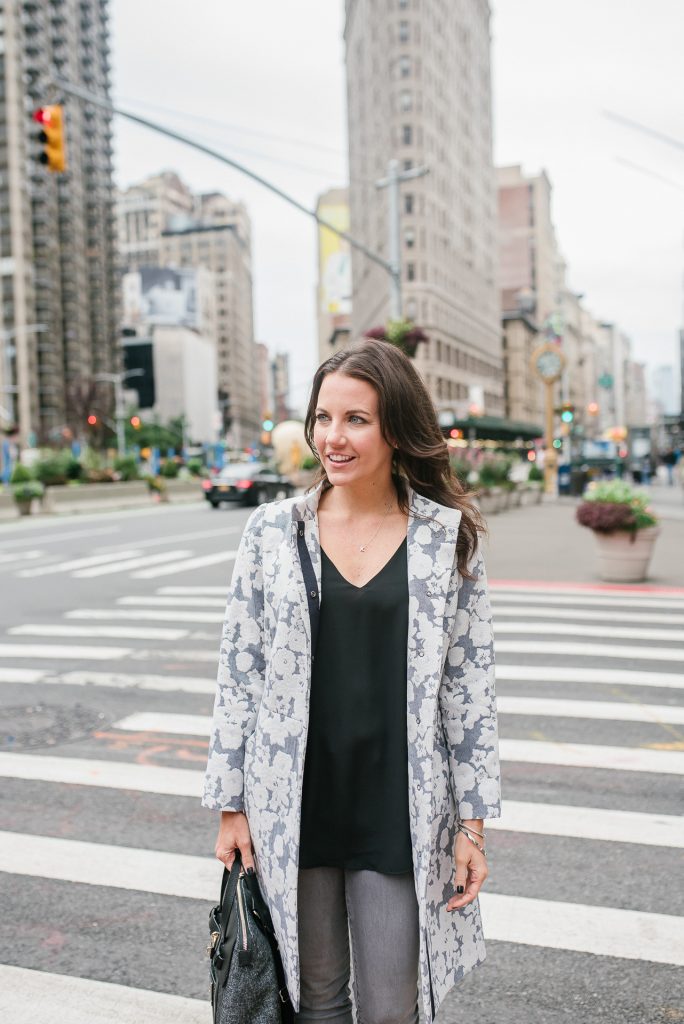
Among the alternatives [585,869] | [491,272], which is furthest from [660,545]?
[491,272]

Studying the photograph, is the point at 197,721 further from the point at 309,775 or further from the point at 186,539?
the point at 186,539

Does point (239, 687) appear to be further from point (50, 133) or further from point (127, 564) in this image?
point (127, 564)

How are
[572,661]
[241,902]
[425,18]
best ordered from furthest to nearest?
1. [425,18]
2. [572,661]
3. [241,902]

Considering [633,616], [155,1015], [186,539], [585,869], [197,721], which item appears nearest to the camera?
[155,1015]

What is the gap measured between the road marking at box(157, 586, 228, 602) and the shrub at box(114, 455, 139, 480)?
1094 inches

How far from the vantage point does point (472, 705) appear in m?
2.31

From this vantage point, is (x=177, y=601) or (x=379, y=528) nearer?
(x=379, y=528)

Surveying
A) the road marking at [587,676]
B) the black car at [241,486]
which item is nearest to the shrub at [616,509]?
the road marking at [587,676]

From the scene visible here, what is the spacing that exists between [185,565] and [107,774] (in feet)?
36.3

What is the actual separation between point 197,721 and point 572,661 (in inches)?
136

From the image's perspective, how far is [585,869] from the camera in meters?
4.23

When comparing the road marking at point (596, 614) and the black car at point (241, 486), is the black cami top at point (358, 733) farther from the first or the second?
the black car at point (241, 486)

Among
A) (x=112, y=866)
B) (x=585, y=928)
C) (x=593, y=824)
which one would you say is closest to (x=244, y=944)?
(x=585, y=928)

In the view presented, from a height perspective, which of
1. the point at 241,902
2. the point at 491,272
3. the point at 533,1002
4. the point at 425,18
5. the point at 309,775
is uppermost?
the point at 425,18
